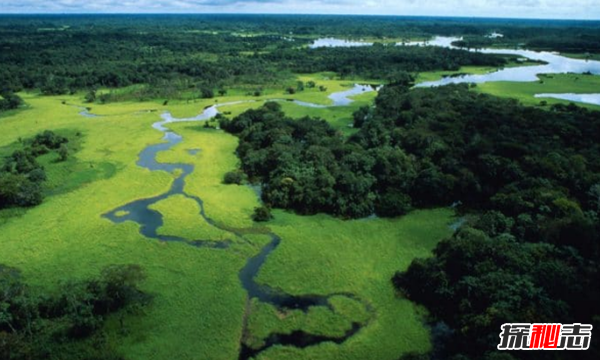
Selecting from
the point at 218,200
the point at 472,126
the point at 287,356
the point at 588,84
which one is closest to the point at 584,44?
the point at 588,84

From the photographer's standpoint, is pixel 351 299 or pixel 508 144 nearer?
pixel 351 299

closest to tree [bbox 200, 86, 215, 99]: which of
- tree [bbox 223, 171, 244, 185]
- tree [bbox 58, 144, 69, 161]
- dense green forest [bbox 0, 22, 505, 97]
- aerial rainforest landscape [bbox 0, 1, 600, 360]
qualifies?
dense green forest [bbox 0, 22, 505, 97]

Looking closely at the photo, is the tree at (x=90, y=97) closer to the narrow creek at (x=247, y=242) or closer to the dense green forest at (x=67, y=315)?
the narrow creek at (x=247, y=242)

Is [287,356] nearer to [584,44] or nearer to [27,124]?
[27,124]

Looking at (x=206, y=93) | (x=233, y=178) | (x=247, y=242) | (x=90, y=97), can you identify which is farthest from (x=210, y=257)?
(x=90, y=97)

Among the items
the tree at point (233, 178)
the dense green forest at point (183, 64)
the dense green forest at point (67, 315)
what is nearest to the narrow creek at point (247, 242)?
the tree at point (233, 178)

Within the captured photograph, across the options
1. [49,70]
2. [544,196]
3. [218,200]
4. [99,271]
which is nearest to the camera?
[99,271]

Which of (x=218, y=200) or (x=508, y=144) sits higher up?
(x=508, y=144)
